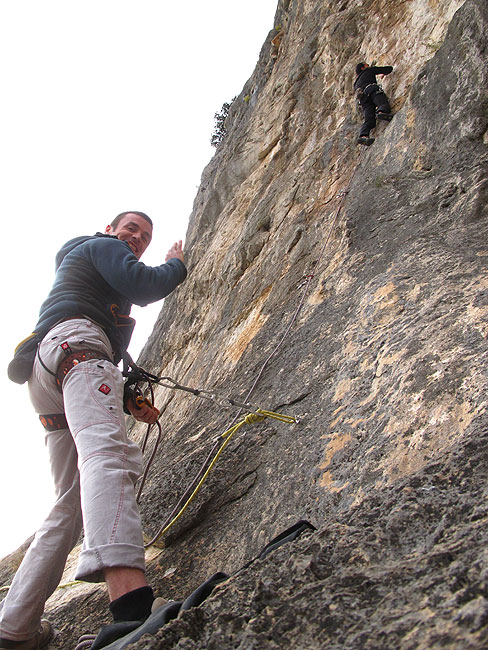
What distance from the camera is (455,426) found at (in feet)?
6.19

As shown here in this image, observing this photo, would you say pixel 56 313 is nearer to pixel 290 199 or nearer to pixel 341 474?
pixel 341 474

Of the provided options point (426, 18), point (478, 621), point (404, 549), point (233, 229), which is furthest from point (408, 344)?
point (233, 229)

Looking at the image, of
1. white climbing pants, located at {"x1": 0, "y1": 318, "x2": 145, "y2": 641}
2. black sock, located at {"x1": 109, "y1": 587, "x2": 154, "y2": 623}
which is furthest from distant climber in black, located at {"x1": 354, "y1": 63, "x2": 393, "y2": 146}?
black sock, located at {"x1": 109, "y1": 587, "x2": 154, "y2": 623}

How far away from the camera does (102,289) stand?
3227 millimetres

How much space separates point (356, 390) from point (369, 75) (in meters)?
5.19

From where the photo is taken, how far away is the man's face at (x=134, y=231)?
12.5 ft

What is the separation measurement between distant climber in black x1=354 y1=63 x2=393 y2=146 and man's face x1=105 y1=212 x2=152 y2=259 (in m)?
3.18

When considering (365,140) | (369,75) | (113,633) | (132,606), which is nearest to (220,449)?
(132,606)

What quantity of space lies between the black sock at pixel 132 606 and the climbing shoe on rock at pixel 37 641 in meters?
0.95

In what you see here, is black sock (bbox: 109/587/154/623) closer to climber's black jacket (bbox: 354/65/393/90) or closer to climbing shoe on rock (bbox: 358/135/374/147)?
climbing shoe on rock (bbox: 358/135/374/147)

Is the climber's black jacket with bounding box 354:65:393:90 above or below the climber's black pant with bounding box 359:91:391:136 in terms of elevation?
above

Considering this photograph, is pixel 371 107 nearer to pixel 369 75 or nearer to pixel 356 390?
pixel 369 75

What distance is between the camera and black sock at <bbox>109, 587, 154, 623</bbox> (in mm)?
1724

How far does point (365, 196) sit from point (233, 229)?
15.6 feet
